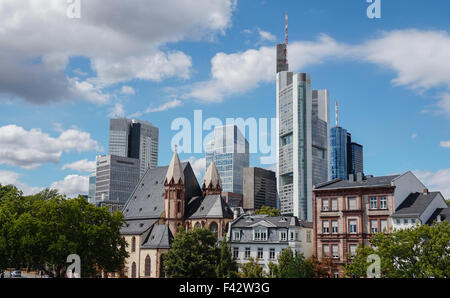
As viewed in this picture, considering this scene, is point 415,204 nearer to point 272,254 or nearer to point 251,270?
point 272,254

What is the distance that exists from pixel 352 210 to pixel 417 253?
2318cm

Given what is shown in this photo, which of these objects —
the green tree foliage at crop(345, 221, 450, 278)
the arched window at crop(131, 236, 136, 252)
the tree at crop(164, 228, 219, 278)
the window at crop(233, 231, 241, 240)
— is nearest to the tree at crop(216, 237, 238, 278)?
the tree at crop(164, 228, 219, 278)

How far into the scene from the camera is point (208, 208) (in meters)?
107

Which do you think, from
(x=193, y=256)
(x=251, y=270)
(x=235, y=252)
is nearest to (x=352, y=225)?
(x=251, y=270)

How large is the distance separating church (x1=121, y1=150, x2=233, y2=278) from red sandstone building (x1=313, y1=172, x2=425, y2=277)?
97.3 ft

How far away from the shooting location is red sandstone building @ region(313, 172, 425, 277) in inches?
2800

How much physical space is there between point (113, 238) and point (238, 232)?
82.0ft

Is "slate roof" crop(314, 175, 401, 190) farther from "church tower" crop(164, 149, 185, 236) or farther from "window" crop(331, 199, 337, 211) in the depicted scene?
"church tower" crop(164, 149, 185, 236)

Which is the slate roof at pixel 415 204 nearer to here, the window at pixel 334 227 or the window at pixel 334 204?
the window at pixel 334 227

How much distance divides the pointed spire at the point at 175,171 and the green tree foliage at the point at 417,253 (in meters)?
62.9

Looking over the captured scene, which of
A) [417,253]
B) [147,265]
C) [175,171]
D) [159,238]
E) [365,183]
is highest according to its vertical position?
[175,171]
